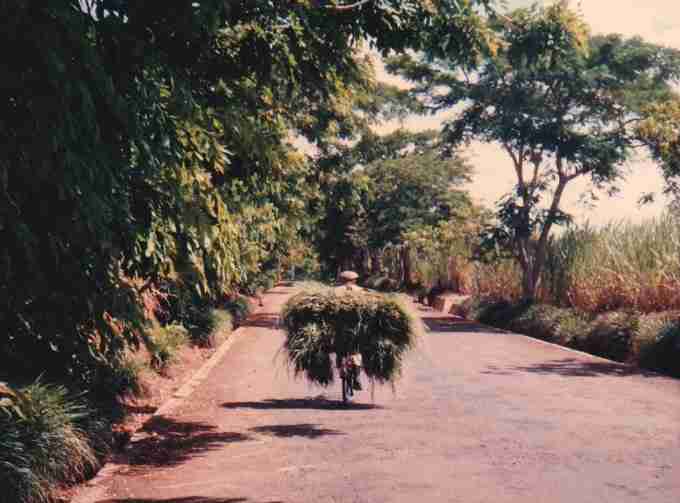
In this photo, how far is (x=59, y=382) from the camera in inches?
367

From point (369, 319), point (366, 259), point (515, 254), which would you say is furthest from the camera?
point (366, 259)

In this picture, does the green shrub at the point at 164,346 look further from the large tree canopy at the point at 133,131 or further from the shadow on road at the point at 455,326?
the shadow on road at the point at 455,326

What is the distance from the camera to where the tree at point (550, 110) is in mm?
26562

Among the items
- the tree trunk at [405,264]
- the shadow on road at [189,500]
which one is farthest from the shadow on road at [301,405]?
the tree trunk at [405,264]

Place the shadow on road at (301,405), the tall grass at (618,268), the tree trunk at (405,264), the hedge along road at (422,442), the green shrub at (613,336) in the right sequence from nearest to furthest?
Answer: the hedge along road at (422,442) → the shadow on road at (301,405) → the green shrub at (613,336) → the tall grass at (618,268) → the tree trunk at (405,264)

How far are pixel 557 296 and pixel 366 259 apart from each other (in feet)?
167

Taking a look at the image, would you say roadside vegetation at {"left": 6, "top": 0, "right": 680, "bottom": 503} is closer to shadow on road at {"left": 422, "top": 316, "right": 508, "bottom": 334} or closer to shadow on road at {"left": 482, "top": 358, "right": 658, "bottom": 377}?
shadow on road at {"left": 482, "top": 358, "right": 658, "bottom": 377}

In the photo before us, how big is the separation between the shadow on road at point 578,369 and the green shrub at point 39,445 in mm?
9301

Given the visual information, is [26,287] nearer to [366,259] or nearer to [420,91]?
[420,91]

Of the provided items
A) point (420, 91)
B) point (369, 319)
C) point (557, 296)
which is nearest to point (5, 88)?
point (369, 319)

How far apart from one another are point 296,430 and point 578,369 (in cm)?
806

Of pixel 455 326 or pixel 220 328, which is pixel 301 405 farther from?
pixel 455 326

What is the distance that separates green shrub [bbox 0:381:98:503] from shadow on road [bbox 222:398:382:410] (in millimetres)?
3806

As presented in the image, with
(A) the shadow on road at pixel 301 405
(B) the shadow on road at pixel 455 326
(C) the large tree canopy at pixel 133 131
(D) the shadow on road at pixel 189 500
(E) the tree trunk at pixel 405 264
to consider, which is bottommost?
(D) the shadow on road at pixel 189 500
